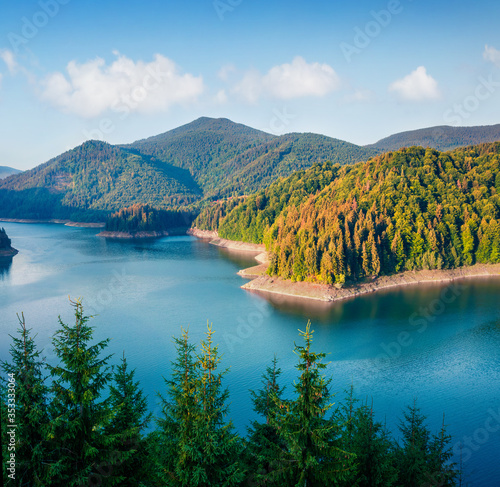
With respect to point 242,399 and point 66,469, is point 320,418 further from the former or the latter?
point 242,399

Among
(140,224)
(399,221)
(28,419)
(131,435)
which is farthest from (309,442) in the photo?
(140,224)

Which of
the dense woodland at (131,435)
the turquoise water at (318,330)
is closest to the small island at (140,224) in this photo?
the turquoise water at (318,330)

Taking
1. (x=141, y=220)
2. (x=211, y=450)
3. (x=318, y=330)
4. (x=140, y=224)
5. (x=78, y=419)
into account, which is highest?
(x=141, y=220)

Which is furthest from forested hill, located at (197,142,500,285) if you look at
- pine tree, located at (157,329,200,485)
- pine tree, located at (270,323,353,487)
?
pine tree, located at (270,323,353,487)

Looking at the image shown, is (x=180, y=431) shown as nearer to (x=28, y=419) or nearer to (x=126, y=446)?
(x=126, y=446)

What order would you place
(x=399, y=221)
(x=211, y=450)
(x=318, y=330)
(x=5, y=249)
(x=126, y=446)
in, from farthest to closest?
(x=5, y=249)
(x=399, y=221)
(x=318, y=330)
(x=126, y=446)
(x=211, y=450)

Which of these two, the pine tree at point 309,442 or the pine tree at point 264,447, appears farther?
the pine tree at point 264,447

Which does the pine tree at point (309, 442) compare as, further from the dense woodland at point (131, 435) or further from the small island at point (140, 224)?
the small island at point (140, 224)
